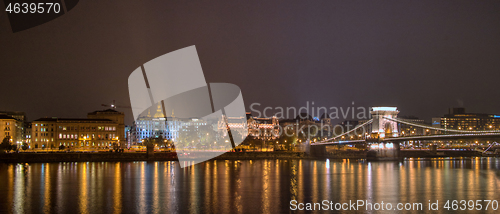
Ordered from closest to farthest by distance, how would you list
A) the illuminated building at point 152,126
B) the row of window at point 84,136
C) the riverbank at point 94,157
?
the riverbank at point 94,157 < the row of window at point 84,136 < the illuminated building at point 152,126

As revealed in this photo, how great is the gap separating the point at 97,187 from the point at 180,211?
939 centimetres

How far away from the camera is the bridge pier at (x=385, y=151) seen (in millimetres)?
58469

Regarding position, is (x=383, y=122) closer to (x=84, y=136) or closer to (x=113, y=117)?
(x=113, y=117)

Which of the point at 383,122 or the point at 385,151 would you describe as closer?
the point at 385,151

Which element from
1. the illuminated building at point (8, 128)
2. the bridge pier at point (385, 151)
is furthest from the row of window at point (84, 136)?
the bridge pier at point (385, 151)

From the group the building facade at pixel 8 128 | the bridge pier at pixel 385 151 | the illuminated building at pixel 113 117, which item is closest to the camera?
the bridge pier at pixel 385 151

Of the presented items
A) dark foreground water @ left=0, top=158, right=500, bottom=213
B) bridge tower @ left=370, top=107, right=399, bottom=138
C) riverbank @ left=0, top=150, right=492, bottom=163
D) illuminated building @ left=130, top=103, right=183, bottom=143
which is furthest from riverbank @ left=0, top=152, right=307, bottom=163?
illuminated building @ left=130, top=103, right=183, bottom=143

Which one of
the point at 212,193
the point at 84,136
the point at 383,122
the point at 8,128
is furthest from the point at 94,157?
the point at 383,122

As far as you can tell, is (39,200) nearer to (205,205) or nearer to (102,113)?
(205,205)

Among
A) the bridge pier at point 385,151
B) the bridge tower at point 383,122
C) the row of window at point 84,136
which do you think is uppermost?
the bridge tower at point 383,122

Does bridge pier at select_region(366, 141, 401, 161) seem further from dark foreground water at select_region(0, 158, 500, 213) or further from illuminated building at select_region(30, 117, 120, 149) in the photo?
illuminated building at select_region(30, 117, 120, 149)

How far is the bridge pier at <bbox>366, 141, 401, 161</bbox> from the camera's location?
58.5 metres

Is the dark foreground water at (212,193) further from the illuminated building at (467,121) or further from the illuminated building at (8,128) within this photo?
the illuminated building at (467,121)

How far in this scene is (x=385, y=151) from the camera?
59500 mm
